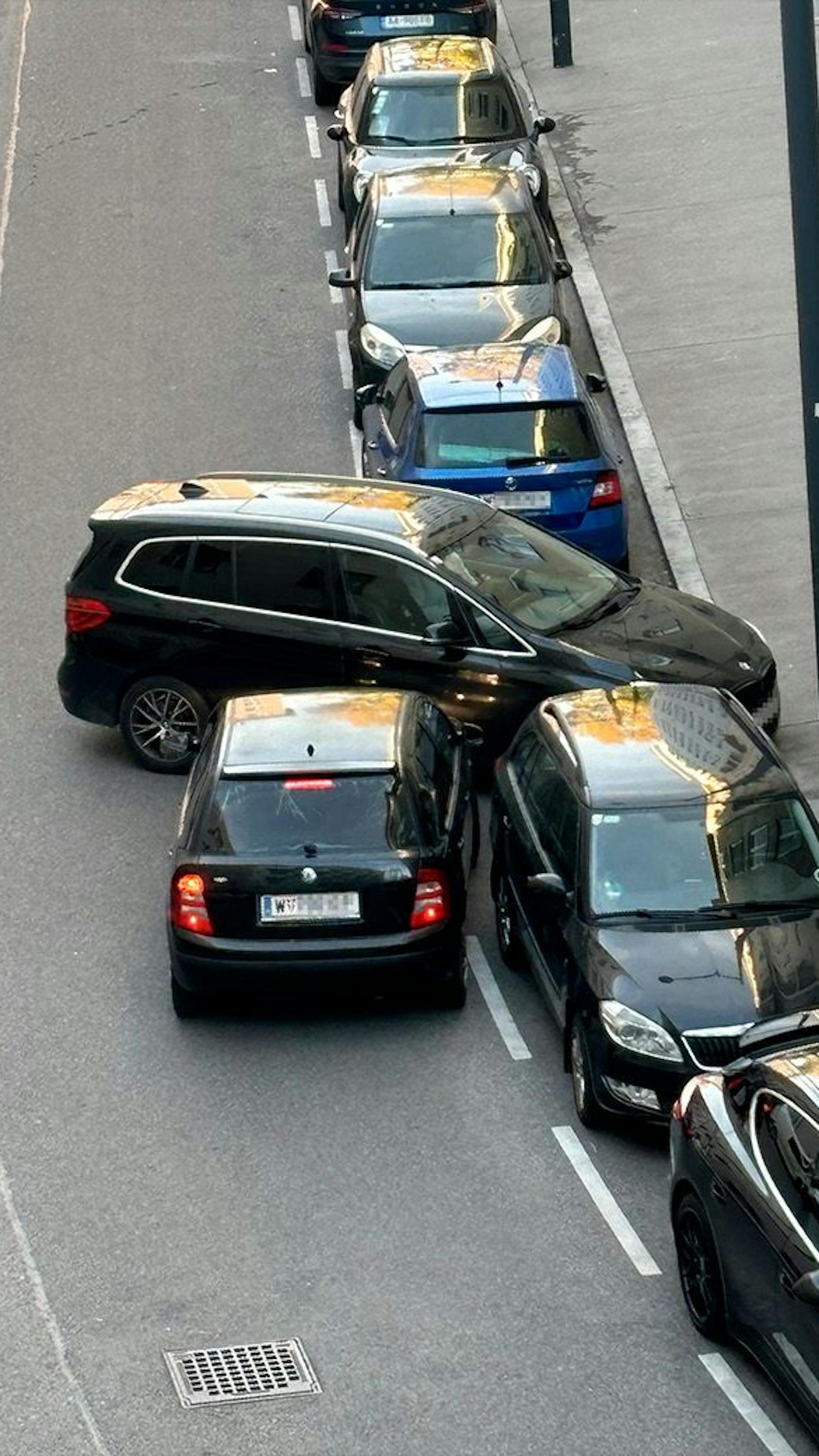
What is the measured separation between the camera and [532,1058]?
13039 mm

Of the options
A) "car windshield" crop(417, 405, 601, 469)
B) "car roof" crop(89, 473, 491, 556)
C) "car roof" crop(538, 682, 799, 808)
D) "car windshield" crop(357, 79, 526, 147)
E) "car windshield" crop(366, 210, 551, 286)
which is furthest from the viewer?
"car windshield" crop(357, 79, 526, 147)

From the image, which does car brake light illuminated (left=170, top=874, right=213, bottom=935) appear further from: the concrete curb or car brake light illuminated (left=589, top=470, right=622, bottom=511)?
the concrete curb

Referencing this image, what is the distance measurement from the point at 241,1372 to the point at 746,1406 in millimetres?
1956

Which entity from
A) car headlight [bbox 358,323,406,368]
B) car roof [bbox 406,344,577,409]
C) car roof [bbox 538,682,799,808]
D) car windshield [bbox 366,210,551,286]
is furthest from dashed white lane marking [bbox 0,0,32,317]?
car roof [bbox 538,682,799,808]

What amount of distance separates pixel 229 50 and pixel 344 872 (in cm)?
1953

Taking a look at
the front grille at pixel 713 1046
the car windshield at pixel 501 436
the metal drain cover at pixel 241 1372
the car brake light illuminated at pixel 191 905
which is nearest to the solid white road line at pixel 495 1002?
the front grille at pixel 713 1046

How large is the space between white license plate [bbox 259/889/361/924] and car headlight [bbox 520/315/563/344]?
784 cm

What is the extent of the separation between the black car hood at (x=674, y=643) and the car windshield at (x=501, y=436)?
170 cm

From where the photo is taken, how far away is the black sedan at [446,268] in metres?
20.2

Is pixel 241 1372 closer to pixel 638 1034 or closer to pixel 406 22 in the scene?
pixel 638 1034

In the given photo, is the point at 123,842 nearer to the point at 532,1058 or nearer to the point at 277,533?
the point at 277,533

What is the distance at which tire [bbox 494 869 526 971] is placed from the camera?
13898 millimetres

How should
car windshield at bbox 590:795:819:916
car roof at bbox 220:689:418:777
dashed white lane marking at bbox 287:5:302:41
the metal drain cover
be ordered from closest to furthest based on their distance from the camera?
the metal drain cover < car windshield at bbox 590:795:819:916 < car roof at bbox 220:689:418:777 < dashed white lane marking at bbox 287:5:302:41

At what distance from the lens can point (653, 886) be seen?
1259 cm
